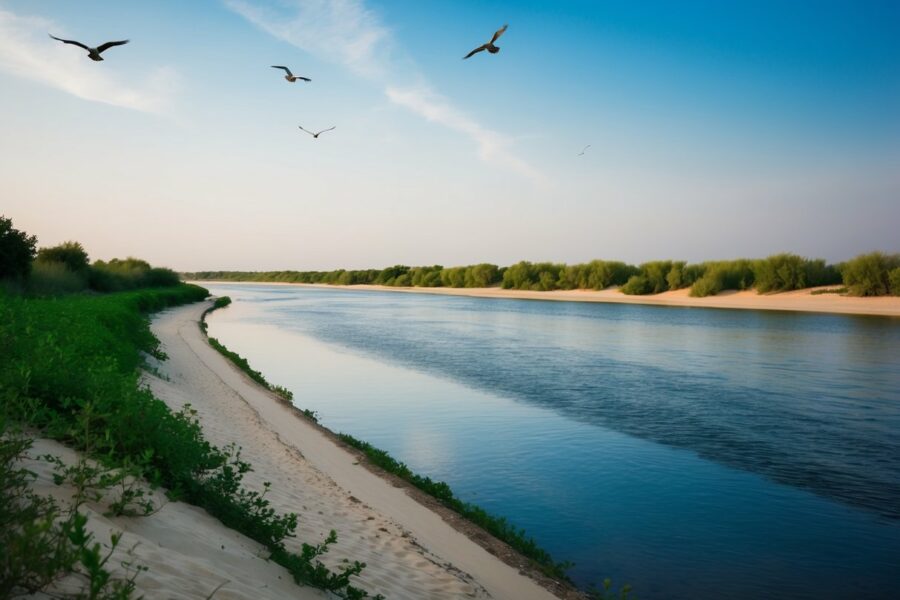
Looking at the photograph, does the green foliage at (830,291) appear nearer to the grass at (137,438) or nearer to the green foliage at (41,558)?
the grass at (137,438)

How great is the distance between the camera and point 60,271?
39.7m

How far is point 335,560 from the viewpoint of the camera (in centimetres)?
645

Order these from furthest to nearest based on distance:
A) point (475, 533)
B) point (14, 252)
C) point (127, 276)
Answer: point (127, 276)
point (14, 252)
point (475, 533)

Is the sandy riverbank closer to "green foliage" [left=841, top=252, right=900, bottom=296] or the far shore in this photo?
the far shore

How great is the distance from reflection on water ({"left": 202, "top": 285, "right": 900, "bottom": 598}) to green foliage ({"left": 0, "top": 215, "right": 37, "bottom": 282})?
1142 centimetres

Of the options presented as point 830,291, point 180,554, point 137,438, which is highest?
point 830,291

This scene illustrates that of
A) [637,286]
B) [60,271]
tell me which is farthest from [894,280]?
[60,271]

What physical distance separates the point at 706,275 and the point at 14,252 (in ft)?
274

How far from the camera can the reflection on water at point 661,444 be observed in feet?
27.7

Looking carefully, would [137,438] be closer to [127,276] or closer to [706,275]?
[127,276]

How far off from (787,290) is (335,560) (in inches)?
3279

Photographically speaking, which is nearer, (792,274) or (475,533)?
(475,533)

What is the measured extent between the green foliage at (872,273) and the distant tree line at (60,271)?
75949 millimetres

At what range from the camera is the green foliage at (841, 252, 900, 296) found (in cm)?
6241
